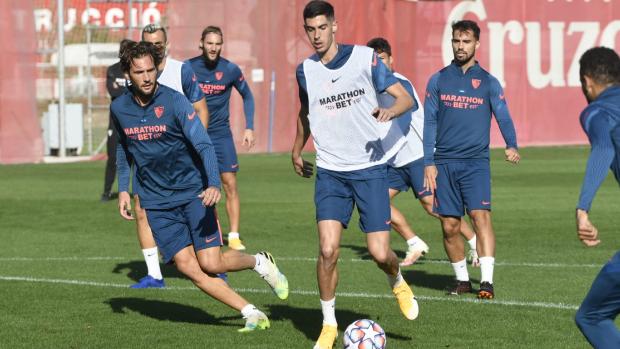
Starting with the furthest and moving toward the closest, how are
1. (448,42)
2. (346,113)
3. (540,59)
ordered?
(540,59)
(448,42)
(346,113)

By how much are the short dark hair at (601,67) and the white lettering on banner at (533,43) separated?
28.2m

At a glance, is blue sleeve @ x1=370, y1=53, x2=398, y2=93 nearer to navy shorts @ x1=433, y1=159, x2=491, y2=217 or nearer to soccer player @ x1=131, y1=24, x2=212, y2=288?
navy shorts @ x1=433, y1=159, x2=491, y2=217

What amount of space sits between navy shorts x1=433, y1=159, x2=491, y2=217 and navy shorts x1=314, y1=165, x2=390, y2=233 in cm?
229

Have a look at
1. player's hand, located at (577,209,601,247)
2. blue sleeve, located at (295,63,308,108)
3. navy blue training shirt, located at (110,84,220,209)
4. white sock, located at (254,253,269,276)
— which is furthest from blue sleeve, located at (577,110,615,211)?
white sock, located at (254,253,269,276)

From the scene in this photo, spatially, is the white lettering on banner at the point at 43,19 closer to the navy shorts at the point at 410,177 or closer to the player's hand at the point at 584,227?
the navy shorts at the point at 410,177

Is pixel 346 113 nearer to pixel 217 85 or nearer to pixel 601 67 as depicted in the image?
Result: pixel 601 67

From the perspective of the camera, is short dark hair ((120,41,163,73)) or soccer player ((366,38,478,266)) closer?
short dark hair ((120,41,163,73))

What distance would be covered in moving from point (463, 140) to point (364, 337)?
3.42m

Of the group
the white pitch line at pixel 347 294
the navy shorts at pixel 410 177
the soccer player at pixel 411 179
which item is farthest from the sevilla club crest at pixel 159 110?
the navy shorts at pixel 410 177

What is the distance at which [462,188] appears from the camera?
11.5m

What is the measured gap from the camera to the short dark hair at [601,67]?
22.8 feet

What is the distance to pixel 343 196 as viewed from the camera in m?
9.28

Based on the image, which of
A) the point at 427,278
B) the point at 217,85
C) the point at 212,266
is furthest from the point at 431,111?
the point at 217,85

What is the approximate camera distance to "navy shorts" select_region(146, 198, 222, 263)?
9719 millimetres
